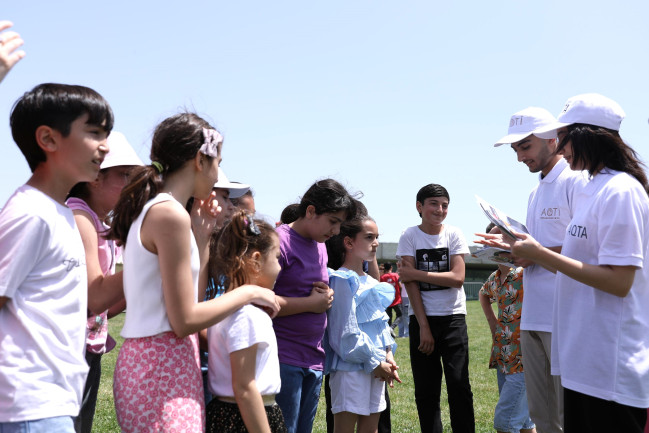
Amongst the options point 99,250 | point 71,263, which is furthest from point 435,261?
point 71,263

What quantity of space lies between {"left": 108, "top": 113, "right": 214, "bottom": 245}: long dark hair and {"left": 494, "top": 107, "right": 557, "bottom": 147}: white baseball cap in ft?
8.84

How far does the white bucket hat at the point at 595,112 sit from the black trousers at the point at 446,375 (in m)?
2.83

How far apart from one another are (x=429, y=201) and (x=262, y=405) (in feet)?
12.4

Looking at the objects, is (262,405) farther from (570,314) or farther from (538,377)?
(538,377)

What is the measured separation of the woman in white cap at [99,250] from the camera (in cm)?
254

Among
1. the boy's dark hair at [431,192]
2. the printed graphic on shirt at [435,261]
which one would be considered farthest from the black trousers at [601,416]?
the boy's dark hair at [431,192]

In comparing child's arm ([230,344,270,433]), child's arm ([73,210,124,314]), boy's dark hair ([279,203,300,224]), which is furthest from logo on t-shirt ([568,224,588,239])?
boy's dark hair ([279,203,300,224])

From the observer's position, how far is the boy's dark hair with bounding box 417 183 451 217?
6.11 metres

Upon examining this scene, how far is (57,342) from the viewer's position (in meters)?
2.01

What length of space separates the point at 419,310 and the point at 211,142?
3.75 metres

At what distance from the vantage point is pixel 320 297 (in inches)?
157

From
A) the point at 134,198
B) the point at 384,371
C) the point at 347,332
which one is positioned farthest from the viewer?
the point at 384,371

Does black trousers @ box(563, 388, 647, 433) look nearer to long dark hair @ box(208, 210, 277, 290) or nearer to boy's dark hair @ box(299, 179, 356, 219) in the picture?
long dark hair @ box(208, 210, 277, 290)

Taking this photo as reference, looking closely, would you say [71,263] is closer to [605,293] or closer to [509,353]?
[605,293]
